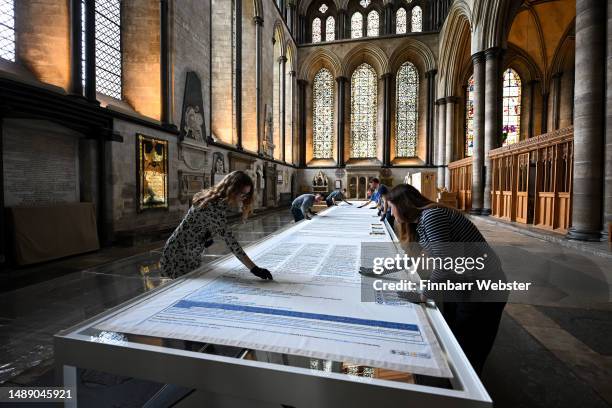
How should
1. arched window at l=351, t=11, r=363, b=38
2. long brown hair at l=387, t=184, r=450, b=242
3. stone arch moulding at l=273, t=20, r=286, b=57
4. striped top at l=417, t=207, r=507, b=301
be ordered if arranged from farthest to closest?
arched window at l=351, t=11, r=363, b=38 < stone arch moulding at l=273, t=20, r=286, b=57 < long brown hair at l=387, t=184, r=450, b=242 < striped top at l=417, t=207, r=507, b=301

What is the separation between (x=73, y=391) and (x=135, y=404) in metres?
0.97

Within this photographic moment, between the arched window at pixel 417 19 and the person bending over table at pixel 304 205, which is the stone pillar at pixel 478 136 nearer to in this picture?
the person bending over table at pixel 304 205

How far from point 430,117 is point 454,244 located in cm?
2087

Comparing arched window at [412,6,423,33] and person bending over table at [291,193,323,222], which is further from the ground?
arched window at [412,6,423,33]

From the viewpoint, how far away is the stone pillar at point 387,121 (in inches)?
814

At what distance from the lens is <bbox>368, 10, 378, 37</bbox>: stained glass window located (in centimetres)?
2178

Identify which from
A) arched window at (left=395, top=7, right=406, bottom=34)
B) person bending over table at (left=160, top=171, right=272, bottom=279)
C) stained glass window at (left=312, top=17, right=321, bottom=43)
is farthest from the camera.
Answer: stained glass window at (left=312, top=17, right=321, bottom=43)

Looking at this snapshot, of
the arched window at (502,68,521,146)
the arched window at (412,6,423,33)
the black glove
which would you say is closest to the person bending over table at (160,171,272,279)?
the black glove

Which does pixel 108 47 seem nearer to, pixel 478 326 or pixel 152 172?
pixel 152 172

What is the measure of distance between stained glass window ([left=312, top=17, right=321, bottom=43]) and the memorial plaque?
18064 mm

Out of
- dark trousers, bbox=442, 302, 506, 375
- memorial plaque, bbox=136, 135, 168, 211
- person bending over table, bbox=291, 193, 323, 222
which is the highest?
memorial plaque, bbox=136, 135, 168, 211

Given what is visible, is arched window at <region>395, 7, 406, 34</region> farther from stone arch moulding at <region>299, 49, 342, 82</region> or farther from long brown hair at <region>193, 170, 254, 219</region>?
long brown hair at <region>193, 170, 254, 219</region>

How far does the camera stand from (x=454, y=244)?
5.49 ft

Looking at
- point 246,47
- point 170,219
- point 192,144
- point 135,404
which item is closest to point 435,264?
point 135,404
